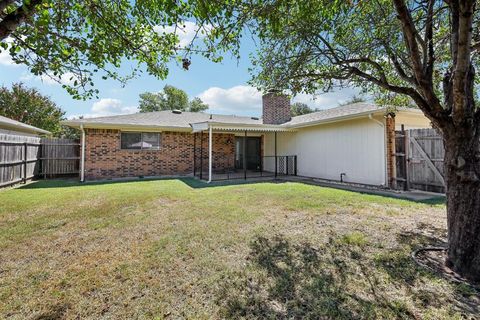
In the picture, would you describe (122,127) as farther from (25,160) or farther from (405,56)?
(405,56)

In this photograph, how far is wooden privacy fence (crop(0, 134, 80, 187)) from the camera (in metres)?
8.60

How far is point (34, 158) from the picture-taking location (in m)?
10.8

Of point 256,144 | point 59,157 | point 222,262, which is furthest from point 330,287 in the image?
point 59,157

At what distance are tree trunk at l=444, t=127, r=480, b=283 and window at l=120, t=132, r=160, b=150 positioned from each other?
38.5 feet

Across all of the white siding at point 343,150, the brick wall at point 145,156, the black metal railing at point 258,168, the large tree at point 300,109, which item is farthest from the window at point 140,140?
the large tree at point 300,109

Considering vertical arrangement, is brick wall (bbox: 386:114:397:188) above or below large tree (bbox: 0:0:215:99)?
below

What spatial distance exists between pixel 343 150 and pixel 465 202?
758cm

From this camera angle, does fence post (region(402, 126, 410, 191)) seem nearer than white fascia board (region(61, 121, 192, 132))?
Yes

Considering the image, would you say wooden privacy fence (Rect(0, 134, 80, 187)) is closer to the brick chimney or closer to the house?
the house

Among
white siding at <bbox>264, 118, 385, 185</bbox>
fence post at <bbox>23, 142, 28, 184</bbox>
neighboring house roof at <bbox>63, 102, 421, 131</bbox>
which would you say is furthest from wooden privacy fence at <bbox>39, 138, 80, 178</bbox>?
white siding at <bbox>264, 118, 385, 185</bbox>

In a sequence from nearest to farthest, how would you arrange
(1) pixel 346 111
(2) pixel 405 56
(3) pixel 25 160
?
(2) pixel 405 56, (3) pixel 25 160, (1) pixel 346 111

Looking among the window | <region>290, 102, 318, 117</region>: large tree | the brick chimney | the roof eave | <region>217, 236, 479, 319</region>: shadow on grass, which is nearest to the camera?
<region>217, 236, 479, 319</region>: shadow on grass

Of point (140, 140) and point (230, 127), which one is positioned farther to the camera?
point (140, 140)

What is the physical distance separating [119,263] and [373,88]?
7.26 metres
